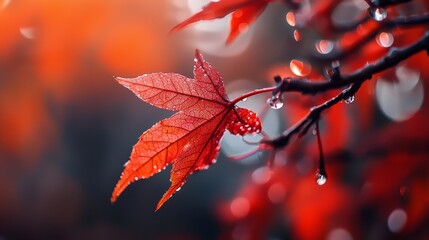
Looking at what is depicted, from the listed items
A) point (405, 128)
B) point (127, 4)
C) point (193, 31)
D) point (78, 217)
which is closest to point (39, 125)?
point (78, 217)

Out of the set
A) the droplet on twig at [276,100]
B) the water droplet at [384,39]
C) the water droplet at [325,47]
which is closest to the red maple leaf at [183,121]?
the droplet on twig at [276,100]

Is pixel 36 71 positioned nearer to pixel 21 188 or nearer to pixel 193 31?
pixel 21 188

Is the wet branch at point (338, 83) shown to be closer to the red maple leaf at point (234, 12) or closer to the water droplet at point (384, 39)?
the red maple leaf at point (234, 12)

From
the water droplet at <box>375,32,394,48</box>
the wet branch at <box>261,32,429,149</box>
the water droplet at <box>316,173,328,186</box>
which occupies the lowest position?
the water droplet at <box>316,173,328,186</box>

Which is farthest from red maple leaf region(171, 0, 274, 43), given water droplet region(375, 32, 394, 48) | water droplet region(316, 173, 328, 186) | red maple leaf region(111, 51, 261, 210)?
water droplet region(375, 32, 394, 48)

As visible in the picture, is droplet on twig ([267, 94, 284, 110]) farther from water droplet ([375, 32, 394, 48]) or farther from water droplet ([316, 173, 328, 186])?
water droplet ([375, 32, 394, 48])

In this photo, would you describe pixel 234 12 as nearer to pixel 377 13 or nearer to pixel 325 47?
pixel 377 13

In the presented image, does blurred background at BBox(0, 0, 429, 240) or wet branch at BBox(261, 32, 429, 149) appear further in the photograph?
A: blurred background at BBox(0, 0, 429, 240)

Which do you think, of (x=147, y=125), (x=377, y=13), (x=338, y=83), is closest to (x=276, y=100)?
(x=338, y=83)
